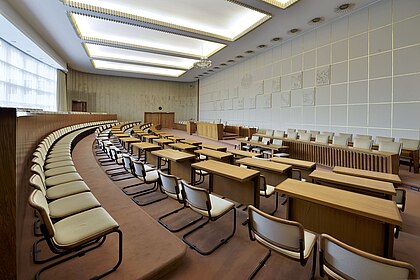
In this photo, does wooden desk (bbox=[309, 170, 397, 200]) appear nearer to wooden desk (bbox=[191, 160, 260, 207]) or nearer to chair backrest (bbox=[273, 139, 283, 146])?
wooden desk (bbox=[191, 160, 260, 207])

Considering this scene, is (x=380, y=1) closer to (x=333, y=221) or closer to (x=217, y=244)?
(x=333, y=221)

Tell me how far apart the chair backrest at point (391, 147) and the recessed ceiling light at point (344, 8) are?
4092 mm

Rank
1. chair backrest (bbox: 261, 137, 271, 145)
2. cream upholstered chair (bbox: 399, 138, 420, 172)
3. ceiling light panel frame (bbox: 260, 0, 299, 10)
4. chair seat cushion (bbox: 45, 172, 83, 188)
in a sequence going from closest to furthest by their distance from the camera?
chair seat cushion (bbox: 45, 172, 83, 188)
cream upholstered chair (bbox: 399, 138, 420, 172)
ceiling light panel frame (bbox: 260, 0, 299, 10)
chair backrest (bbox: 261, 137, 271, 145)

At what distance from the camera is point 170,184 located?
2.55m

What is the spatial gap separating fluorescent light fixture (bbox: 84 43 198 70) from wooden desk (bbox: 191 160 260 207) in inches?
349

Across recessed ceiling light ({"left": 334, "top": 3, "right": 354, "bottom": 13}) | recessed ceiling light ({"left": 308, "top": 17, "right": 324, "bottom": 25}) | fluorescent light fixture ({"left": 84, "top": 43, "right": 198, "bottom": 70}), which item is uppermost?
fluorescent light fixture ({"left": 84, "top": 43, "right": 198, "bottom": 70})

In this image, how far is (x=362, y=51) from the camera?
6.34m

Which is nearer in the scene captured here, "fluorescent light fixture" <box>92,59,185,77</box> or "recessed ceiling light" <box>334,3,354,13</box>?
"recessed ceiling light" <box>334,3,354,13</box>

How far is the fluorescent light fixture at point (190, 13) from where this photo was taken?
5.83 m

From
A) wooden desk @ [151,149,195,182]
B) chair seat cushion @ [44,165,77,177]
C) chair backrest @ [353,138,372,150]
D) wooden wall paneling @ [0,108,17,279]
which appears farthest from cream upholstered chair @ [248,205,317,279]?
chair backrest @ [353,138,372,150]

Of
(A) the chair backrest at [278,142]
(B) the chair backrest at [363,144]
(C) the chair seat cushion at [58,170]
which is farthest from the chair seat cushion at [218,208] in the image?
(B) the chair backrest at [363,144]

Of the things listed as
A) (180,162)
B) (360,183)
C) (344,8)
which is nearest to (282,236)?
(360,183)

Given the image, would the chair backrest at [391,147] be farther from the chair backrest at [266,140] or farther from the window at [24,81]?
the window at [24,81]

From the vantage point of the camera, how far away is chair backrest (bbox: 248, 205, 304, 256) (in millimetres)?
1405
